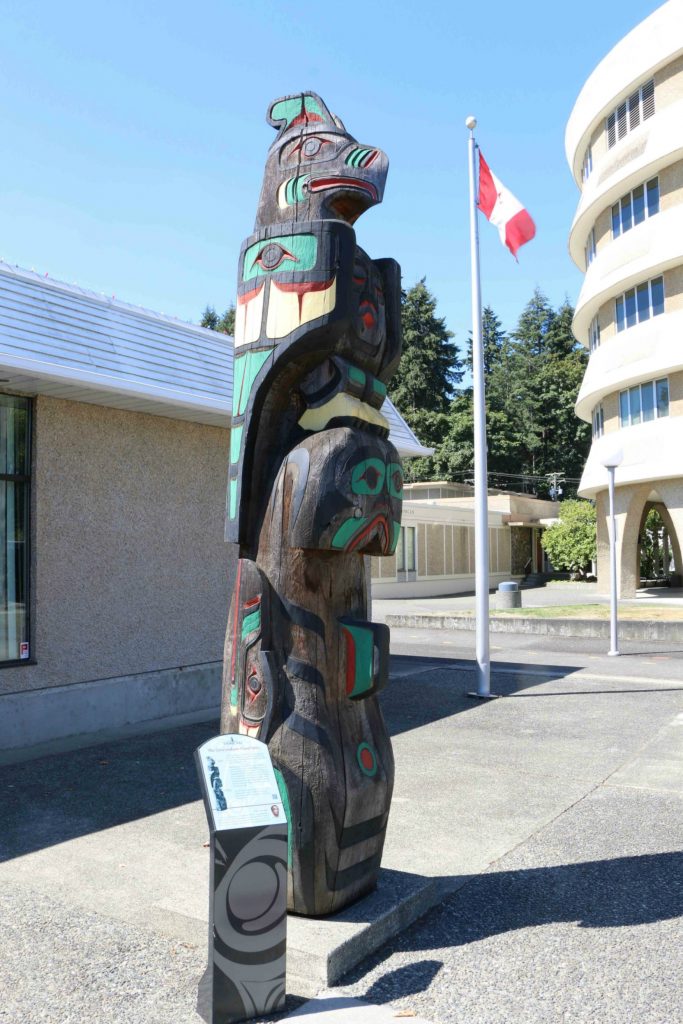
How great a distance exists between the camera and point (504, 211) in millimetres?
11781

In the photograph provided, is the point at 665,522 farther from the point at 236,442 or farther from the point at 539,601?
the point at 236,442

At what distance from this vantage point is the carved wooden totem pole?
13.3 ft

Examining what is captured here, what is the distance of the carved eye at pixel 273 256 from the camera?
4242 mm

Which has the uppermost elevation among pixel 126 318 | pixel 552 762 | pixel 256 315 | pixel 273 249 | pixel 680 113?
pixel 680 113

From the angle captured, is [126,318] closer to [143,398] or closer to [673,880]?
[143,398]

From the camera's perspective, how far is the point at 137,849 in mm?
5551

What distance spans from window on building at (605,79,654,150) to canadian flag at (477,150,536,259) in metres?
18.8

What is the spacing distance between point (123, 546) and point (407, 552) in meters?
25.2

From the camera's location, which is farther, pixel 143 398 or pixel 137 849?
pixel 143 398

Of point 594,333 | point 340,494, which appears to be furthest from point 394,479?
point 594,333

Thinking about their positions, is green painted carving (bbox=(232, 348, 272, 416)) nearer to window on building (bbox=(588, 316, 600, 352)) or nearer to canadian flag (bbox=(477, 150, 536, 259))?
canadian flag (bbox=(477, 150, 536, 259))

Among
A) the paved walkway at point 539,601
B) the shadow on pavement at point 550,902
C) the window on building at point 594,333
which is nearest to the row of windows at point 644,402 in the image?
the window on building at point 594,333

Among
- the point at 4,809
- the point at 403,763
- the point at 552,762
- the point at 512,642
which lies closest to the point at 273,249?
the point at 4,809

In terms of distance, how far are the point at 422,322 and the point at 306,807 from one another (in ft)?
178
